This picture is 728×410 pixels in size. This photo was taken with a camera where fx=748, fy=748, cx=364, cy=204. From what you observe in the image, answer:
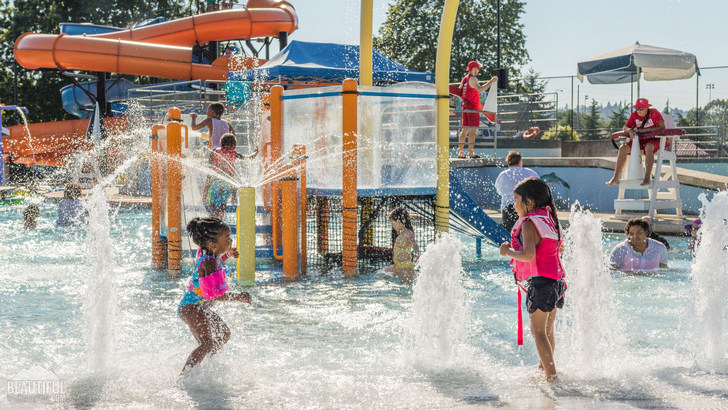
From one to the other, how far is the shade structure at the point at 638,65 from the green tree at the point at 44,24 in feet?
74.4

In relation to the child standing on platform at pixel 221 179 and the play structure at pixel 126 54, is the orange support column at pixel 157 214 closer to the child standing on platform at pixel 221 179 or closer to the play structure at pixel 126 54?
the child standing on platform at pixel 221 179

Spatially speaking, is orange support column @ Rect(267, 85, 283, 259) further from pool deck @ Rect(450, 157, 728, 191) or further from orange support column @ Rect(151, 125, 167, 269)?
pool deck @ Rect(450, 157, 728, 191)

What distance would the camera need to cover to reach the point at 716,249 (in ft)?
17.7

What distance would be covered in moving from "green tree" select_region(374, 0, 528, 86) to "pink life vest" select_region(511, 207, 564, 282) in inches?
1119

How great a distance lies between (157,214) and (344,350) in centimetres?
442

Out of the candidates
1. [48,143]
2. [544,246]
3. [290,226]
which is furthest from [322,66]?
[48,143]

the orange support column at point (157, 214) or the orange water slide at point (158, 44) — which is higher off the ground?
the orange water slide at point (158, 44)

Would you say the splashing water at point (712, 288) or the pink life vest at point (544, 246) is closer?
the pink life vest at point (544, 246)

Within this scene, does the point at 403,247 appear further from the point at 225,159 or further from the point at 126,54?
the point at 126,54

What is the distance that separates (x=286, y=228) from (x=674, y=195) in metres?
7.38

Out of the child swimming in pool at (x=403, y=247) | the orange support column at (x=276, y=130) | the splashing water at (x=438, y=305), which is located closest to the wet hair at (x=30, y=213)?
the orange support column at (x=276, y=130)

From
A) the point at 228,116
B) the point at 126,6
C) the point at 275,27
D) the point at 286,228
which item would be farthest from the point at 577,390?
the point at 126,6

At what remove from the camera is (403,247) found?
8273 mm

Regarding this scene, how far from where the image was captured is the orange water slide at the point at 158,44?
73.4ft
